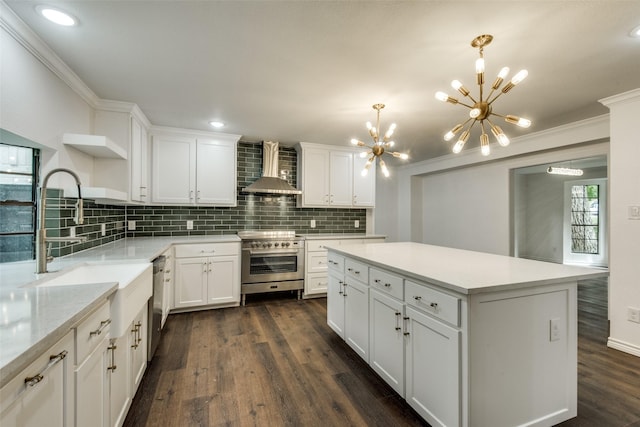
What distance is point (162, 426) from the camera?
168 cm

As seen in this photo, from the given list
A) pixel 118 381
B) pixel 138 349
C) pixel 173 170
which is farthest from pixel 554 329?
pixel 173 170

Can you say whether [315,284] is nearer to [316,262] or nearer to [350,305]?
[316,262]

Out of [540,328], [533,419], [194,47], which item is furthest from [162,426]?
[194,47]

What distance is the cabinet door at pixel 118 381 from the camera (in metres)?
1.45

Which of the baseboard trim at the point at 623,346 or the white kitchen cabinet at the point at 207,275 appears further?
the white kitchen cabinet at the point at 207,275

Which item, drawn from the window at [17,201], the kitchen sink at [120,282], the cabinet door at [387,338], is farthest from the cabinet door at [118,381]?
the cabinet door at [387,338]

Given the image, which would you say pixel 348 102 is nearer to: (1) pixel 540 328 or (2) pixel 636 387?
(1) pixel 540 328

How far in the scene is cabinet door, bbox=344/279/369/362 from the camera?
2.27m

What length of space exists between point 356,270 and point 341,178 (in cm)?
248

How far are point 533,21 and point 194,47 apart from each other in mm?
2085

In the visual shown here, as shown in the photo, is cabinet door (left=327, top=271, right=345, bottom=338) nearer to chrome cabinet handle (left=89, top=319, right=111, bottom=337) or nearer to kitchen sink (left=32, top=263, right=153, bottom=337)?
kitchen sink (left=32, top=263, right=153, bottom=337)

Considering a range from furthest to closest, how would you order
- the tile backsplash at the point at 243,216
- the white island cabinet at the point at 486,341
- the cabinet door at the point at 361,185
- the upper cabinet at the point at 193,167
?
the cabinet door at the point at 361,185, the upper cabinet at the point at 193,167, the tile backsplash at the point at 243,216, the white island cabinet at the point at 486,341

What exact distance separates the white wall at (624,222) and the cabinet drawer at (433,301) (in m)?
2.38

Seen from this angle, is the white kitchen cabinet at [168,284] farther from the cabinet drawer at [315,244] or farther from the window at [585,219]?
the window at [585,219]
